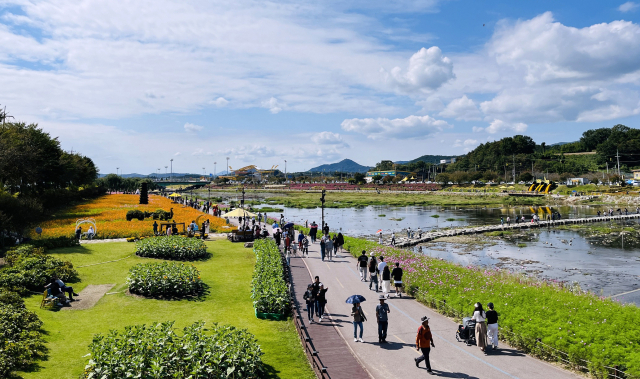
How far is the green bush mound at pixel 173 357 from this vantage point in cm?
977

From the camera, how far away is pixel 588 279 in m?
28.3

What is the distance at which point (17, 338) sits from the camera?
11.7 metres

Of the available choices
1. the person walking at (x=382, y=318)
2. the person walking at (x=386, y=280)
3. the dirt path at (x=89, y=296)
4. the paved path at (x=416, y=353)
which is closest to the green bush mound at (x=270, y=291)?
the paved path at (x=416, y=353)

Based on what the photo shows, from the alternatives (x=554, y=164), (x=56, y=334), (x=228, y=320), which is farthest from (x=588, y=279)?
(x=554, y=164)

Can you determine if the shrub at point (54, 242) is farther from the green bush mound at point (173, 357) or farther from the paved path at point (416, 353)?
the green bush mound at point (173, 357)

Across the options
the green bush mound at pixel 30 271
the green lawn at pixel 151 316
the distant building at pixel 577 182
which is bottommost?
the green lawn at pixel 151 316

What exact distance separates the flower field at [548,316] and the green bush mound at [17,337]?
1411cm

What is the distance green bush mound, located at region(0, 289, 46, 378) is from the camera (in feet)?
34.1

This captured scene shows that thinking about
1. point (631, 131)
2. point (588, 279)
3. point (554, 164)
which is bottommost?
point (588, 279)

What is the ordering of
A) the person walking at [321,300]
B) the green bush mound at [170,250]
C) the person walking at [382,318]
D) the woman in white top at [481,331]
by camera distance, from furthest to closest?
the green bush mound at [170,250], the person walking at [321,300], the person walking at [382,318], the woman in white top at [481,331]

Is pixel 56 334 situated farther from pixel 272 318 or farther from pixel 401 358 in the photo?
pixel 401 358

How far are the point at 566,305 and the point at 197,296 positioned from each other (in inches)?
594

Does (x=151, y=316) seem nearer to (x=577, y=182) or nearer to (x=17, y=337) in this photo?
(x=17, y=337)

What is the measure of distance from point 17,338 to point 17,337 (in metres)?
0.06
